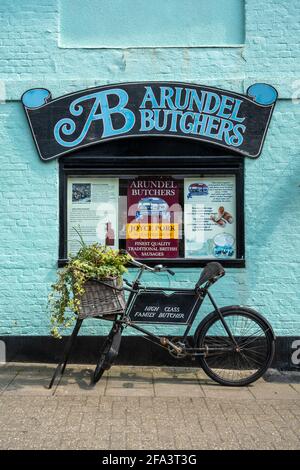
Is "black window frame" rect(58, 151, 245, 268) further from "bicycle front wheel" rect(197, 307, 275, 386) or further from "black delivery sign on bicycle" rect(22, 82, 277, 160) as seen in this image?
"bicycle front wheel" rect(197, 307, 275, 386)

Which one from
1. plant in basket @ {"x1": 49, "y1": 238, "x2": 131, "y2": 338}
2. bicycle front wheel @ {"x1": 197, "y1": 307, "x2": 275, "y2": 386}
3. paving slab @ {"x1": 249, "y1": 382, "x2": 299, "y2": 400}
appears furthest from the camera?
bicycle front wheel @ {"x1": 197, "y1": 307, "x2": 275, "y2": 386}

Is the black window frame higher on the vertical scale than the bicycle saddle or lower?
higher

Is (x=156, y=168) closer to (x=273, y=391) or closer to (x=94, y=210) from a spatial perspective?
(x=94, y=210)

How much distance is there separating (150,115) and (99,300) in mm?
2228

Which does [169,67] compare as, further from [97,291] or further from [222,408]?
[222,408]

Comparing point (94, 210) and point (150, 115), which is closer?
point (150, 115)

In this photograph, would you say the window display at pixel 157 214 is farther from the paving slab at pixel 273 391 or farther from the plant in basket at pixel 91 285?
the paving slab at pixel 273 391

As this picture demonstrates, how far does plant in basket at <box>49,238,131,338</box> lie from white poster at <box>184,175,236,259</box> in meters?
1.24

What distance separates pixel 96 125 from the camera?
20.1 feet

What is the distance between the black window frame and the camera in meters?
6.16

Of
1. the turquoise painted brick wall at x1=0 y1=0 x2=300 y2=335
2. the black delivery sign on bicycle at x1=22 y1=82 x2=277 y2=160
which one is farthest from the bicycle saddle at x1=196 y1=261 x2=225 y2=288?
the black delivery sign on bicycle at x1=22 y1=82 x2=277 y2=160

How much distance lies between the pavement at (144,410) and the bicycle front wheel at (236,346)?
0.16m

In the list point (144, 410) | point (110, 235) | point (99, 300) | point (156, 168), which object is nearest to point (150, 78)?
point (156, 168)

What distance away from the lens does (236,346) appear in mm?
5516
